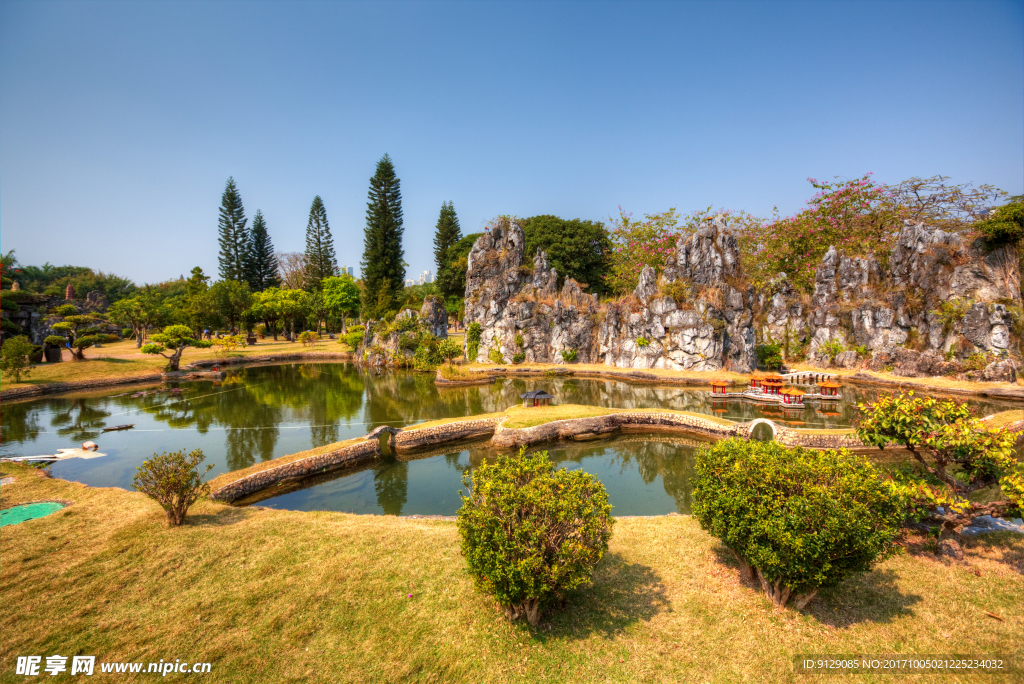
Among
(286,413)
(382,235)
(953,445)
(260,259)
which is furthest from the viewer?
A: (260,259)

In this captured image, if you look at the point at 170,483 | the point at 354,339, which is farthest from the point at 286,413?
the point at 354,339

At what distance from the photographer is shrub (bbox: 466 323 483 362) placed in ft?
129

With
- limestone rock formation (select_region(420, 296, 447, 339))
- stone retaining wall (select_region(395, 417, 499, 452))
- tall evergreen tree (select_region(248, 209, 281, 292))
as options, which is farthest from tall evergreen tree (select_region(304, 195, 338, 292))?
stone retaining wall (select_region(395, 417, 499, 452))

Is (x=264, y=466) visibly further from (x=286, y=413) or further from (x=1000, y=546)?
(x=1000, y=546)

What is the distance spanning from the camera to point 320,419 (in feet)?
66.1

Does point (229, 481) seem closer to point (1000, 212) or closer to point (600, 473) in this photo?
point (600, 473)

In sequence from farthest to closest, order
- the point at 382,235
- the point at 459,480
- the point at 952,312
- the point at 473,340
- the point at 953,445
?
the point at 382,235 < the point at 473,340 < the point at 952,312 < the point at 459,480 < the point at 953,445

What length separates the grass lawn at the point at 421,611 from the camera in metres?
4.98

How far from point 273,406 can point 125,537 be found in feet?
53.7

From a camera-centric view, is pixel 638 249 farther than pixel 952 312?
Yes

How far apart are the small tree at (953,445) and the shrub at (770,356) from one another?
91.2ft

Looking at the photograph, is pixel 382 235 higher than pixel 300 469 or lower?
higher

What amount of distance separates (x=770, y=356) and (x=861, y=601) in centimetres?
3129

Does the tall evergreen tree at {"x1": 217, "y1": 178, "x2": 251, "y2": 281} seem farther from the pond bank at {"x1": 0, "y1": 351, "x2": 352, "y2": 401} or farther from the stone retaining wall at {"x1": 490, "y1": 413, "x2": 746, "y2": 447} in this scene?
the stone retaining wall at {"x1": 490, "y1": 413, "x2": 746, "y2": 447}
